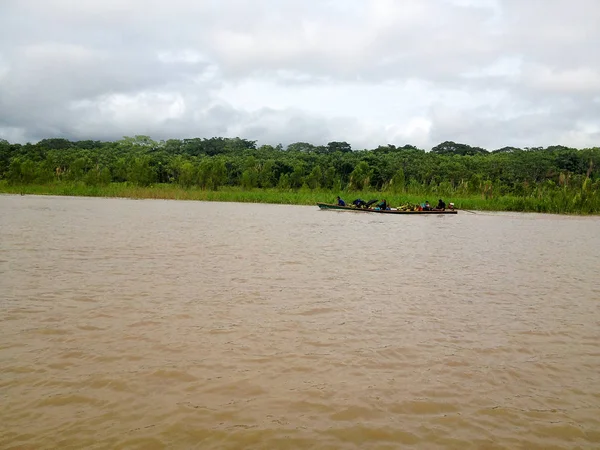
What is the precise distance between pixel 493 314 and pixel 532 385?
2573 millimetres

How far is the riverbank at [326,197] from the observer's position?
3284 centimetres

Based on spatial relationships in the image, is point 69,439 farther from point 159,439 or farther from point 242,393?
point 242,393

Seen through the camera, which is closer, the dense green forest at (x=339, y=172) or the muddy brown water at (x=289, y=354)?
the muddy brown water at (x=289, y=354)

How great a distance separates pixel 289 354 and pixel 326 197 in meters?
34.6

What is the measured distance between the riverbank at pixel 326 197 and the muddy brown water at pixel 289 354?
24777 millimetres

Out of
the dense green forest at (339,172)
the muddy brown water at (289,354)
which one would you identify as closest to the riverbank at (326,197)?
the dense green forest at (339,172)

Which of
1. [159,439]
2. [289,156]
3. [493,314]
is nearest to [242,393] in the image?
[159,439]

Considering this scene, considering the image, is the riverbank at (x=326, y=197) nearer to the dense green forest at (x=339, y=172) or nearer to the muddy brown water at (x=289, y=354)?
the dense green forest at (x=339, y=172)

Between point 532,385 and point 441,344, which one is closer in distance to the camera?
point 532,385

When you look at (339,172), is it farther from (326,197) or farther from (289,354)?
(289,354)

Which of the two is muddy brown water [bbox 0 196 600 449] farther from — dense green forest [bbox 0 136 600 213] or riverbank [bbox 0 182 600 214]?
dense green forest [bbox 0 136 600 213]

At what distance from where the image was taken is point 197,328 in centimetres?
577

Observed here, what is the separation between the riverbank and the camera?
32.8 metres

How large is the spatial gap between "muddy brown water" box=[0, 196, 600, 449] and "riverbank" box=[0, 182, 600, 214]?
81.3 feet
